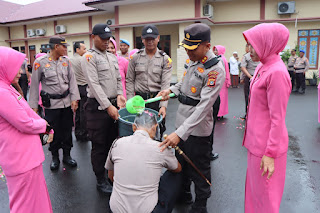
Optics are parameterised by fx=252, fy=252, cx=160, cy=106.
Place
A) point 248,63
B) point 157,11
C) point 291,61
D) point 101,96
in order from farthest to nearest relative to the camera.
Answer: point 157,11 → point 291,61 → point 248,63 → point 101,96

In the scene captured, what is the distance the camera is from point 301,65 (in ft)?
35.6

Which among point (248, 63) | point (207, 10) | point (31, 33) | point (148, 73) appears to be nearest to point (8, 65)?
point (148, 73)

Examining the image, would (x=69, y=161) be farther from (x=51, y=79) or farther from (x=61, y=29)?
(x=61, y=29)

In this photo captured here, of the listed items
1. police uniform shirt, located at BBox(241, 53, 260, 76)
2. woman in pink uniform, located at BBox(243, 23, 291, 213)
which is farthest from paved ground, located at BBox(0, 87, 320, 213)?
police uniform shirt, located at BBox(241, 53, 260, 76)

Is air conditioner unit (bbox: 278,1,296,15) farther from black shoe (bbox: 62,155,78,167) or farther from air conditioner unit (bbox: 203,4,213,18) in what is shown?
black shoe (bbox: 62,155,78,167)

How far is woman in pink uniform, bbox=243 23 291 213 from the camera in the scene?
1.82 m

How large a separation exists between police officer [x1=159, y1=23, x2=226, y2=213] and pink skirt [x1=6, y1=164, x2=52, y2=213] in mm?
1173

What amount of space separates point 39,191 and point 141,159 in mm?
1023

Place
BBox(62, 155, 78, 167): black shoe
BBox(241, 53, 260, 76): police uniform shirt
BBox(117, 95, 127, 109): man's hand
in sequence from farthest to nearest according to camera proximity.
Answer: BBox(241, 53, 260, 76): police uniform shirt → BBox(62, 155, 78, 167): black shoe → BBox(117, 95, 127, 109): man's hand

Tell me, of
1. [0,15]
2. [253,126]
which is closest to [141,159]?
[253,126]

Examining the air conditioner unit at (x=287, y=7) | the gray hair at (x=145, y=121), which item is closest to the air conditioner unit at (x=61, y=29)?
the air conditioner unit at (x=287, y=7)

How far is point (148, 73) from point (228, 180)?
189 cm

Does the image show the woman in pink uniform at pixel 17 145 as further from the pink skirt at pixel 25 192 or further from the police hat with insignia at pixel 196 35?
the police hat with insignia at pixel 196 35

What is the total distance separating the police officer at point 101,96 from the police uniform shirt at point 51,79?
901mm
